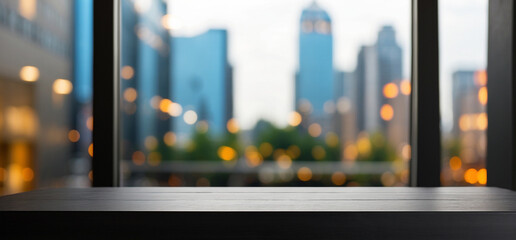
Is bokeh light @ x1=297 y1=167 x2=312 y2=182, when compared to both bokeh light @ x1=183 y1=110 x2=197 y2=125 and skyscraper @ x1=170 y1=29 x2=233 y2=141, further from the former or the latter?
bokeh light @ x1=183 y1=110 x2=197 y2=125

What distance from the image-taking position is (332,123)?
3.24 metres

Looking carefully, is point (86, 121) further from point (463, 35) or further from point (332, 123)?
point (463, 35)

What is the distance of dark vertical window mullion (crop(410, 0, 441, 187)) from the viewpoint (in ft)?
2.62

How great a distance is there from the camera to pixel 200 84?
3232 millimetres

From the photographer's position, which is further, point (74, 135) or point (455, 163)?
point (455, 163)

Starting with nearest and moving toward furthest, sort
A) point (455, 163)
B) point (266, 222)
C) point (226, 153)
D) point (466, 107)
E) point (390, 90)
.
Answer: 1. point (266, 222)
2. point (455, 163)
3. point (466, 107)
4. point (390, 90)
5. point (226, 153)

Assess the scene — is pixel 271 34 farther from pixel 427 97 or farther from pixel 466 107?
pixel 427 97

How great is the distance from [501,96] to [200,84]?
8.53ft

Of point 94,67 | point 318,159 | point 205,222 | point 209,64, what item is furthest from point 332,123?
point 205,222

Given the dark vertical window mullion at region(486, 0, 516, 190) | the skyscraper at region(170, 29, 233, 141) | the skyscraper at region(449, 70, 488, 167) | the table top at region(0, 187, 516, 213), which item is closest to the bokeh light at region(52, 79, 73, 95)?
the skyscraper at region(170, 29, 233, 141)

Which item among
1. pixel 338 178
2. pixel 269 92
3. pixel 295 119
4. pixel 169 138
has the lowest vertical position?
pixel 338 178

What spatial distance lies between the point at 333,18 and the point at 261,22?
0.57 m

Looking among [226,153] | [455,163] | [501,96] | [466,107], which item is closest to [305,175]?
[226,153]

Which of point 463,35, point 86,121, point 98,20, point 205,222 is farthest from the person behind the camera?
point 463,35
